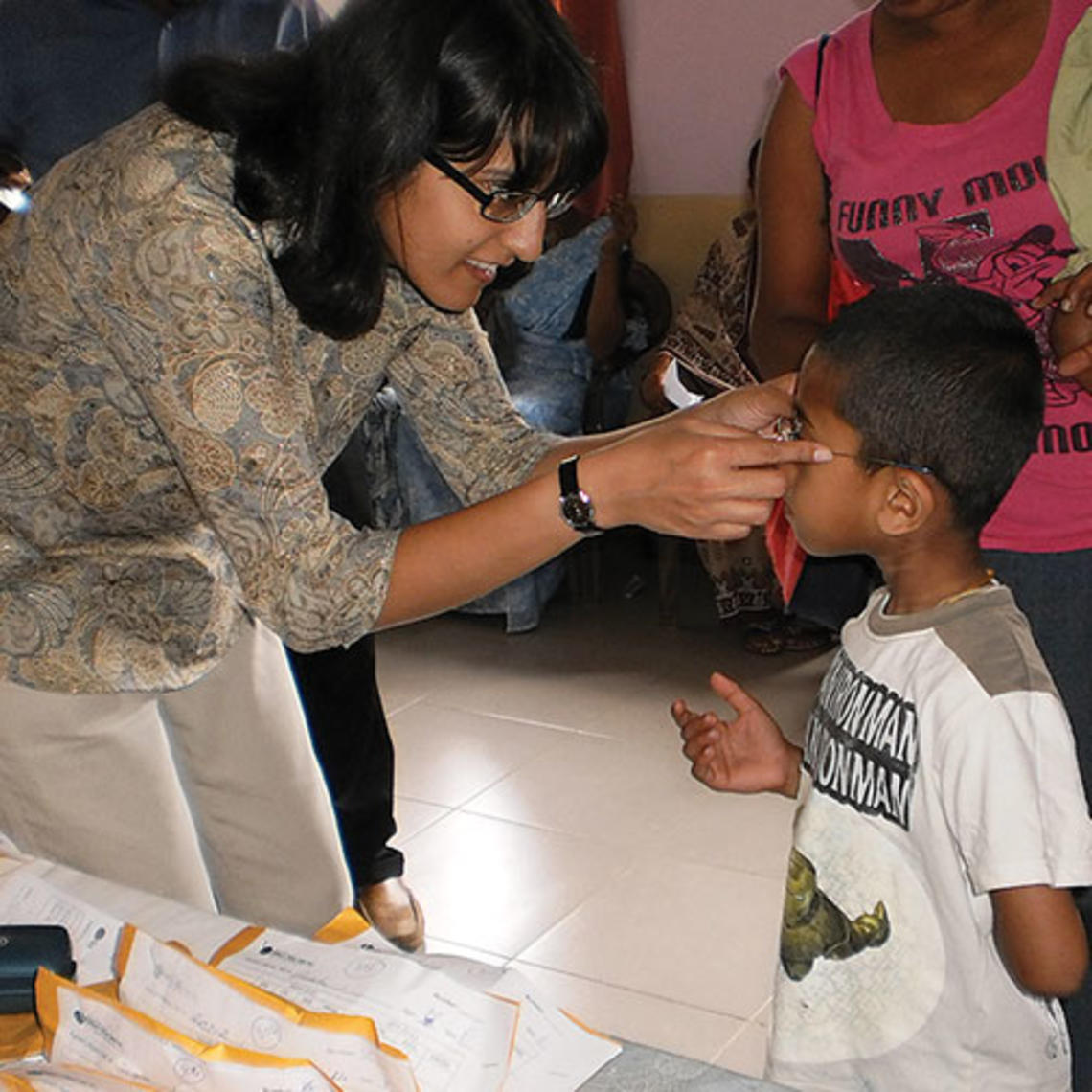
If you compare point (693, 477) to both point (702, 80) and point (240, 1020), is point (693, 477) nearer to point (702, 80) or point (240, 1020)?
point (240, 1020)

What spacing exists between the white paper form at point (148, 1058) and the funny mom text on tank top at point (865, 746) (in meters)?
0.67

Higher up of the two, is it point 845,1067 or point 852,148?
point 852,148

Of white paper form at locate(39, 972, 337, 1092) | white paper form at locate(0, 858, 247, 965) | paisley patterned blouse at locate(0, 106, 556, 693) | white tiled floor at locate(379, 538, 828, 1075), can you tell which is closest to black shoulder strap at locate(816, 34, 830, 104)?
paisley patterned blouse at locate(0, 106, 556, 693)

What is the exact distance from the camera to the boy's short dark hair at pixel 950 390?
1419mm

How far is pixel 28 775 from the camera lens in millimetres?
1559

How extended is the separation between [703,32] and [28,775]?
13.0 feet

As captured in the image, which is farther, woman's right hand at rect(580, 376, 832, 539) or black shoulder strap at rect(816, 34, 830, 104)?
black shoulder strap at rect(816, 34, 830, 104)

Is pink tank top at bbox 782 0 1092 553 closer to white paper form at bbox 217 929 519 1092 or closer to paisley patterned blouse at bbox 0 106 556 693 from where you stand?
paisley patterned blouse at bbox 0 106 556 693

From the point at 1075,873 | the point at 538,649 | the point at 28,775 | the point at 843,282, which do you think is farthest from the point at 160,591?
the point at 538,649

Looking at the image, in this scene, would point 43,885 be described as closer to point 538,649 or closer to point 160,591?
point 160,591

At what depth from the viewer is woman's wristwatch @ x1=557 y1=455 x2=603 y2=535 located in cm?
139

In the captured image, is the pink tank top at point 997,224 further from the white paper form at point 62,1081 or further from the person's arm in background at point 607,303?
the person's arm in background at point 607,303

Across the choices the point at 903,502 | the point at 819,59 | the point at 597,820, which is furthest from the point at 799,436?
the point at 597,820

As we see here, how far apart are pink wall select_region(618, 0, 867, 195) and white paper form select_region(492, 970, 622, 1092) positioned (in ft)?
13.5
